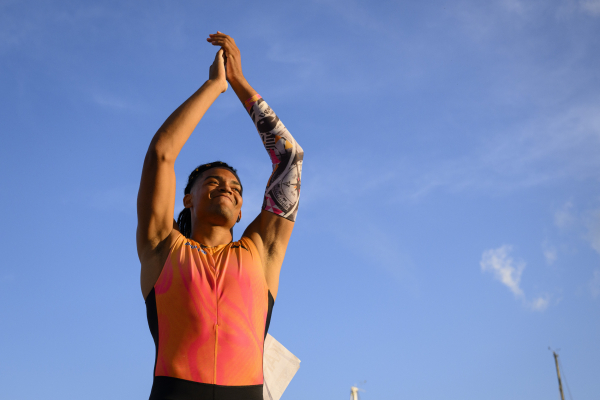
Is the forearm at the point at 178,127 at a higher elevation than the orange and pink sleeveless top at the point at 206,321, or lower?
higher

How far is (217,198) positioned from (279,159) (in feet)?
2.12

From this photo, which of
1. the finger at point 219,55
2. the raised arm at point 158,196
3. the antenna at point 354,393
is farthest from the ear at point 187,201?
the antenna at point 354,393

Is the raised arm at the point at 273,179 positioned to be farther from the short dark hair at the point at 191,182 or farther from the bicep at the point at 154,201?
the bicep at the point at 154,201

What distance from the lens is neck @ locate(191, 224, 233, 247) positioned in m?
4.10

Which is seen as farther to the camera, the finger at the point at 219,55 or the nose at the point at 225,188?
the finger at the point at 219,55

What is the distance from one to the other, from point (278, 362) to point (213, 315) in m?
1.29

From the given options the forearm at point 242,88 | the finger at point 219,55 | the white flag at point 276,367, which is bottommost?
the white flag at point 276,367

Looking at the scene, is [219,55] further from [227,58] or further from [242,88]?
[242,88]

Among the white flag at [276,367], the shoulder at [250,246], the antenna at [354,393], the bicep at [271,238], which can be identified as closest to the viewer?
the shoulder at [250,246]

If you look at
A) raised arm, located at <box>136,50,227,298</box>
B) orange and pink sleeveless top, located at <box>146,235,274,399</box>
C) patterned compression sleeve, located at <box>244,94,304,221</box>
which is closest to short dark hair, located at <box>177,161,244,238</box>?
patterned compression sleeve, located at <box>244,94,304,221</box>

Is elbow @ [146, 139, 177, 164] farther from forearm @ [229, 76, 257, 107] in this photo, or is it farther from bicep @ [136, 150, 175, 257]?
forearm @ [229, 76, 257, 107]

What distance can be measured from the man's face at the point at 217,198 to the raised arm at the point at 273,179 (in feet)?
0.71

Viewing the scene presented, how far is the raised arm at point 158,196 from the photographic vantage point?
11.9 feet

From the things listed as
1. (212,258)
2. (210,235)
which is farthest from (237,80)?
(212,258)
